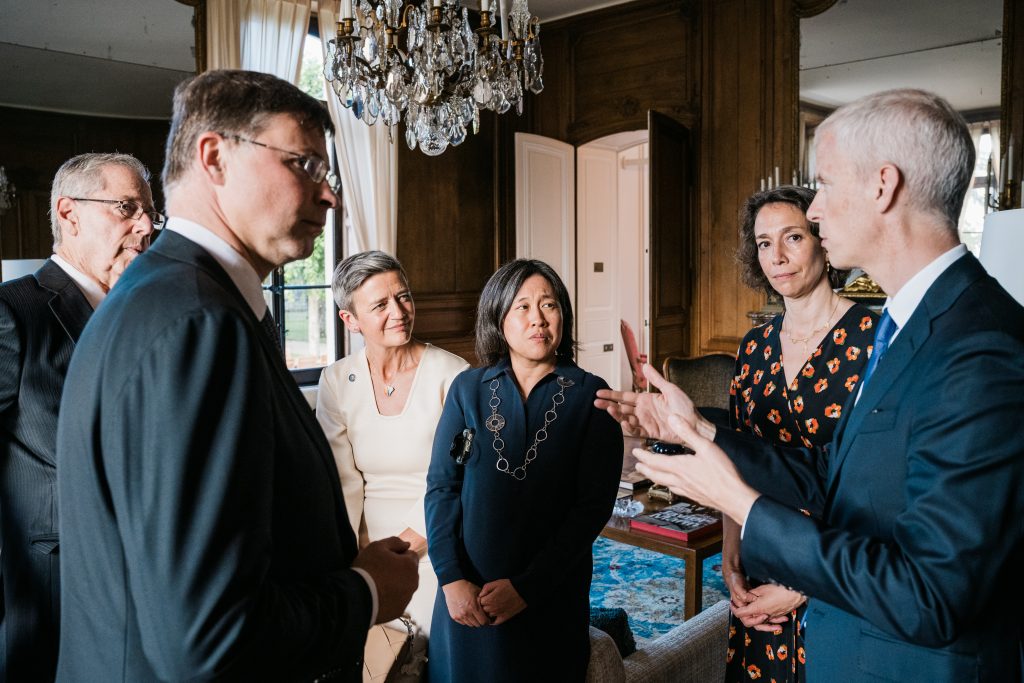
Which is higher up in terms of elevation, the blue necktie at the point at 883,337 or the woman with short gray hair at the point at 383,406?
the blue necktie at the point at 883,337

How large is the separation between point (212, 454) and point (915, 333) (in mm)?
992

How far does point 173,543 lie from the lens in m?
0.88

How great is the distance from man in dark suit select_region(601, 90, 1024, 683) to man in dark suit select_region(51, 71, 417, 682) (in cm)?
63

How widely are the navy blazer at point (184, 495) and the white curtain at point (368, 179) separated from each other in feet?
16.0

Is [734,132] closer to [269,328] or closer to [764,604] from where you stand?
[764,604]

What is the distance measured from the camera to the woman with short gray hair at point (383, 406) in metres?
2.54

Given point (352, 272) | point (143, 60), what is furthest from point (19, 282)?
point (143, 60)

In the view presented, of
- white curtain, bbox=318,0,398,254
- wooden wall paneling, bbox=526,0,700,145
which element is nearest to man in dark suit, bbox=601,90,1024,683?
white curtain, bbox=318,0,398,254

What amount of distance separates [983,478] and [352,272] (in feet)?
6.98

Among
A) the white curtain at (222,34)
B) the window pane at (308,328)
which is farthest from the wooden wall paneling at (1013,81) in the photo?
the white curtain at (222,34)

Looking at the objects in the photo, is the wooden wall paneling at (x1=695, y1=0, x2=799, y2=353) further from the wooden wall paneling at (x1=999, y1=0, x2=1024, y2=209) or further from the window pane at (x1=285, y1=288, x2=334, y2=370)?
the window pane at (x1=285, y1=288, x2=334, y2=370)

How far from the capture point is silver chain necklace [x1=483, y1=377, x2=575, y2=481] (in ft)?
6.75

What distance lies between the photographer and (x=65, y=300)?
1938mm

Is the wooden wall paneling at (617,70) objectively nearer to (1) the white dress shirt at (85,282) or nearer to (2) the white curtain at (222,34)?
(2) the white curtain at (222,34)
